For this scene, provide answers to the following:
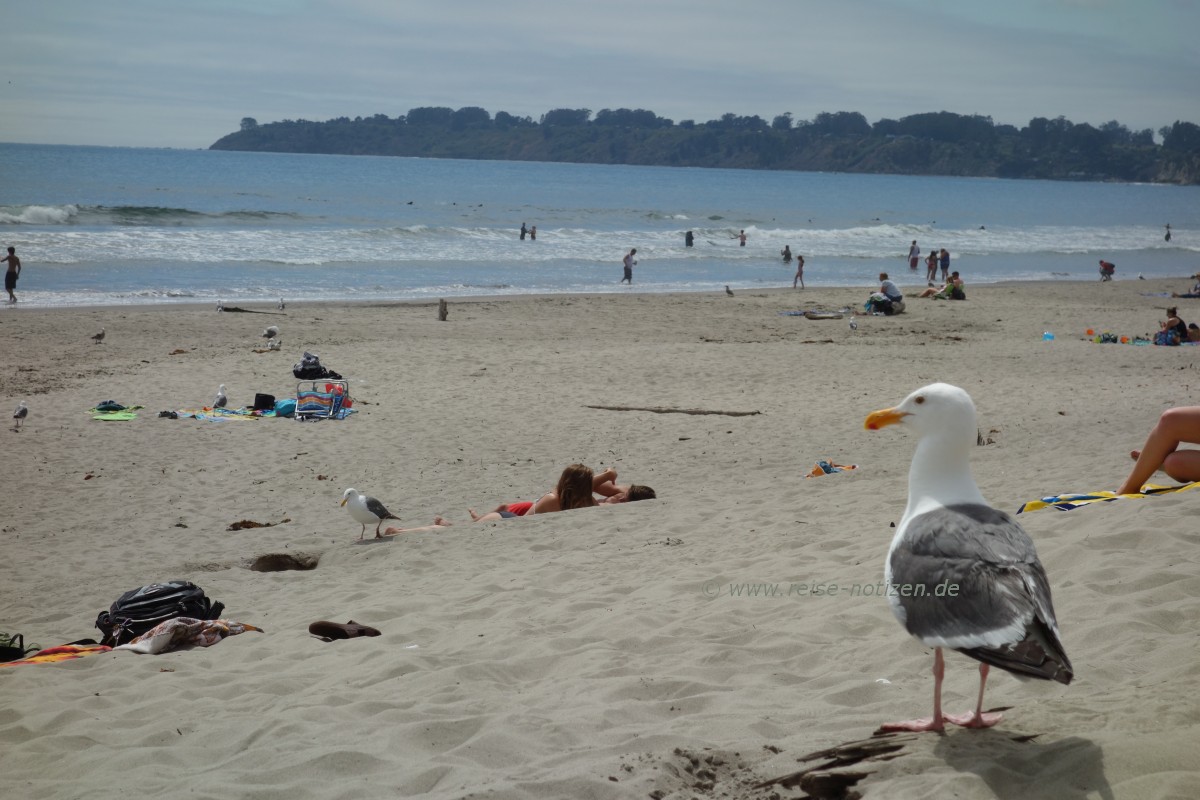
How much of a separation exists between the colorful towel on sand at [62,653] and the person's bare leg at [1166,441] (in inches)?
246

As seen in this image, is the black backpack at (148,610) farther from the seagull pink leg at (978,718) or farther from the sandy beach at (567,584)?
the seagull pink leg at (978,718)

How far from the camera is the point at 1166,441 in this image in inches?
262

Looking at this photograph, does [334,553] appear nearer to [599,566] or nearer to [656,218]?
[599,566]

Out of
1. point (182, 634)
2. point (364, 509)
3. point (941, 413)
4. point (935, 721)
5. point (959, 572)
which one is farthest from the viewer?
point (364, 509)

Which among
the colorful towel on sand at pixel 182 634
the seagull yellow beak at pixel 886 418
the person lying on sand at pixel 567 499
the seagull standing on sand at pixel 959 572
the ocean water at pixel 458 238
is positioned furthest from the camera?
the ocean water at pixel 458 238

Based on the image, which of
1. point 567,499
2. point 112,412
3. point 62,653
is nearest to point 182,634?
point 62,653

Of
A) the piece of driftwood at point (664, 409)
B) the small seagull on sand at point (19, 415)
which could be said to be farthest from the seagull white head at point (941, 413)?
the small seagull on sand at point (19, 415)

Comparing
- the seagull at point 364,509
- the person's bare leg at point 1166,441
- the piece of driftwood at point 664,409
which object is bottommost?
the seagull at point 364,509

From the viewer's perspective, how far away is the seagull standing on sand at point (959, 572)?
3.11 m

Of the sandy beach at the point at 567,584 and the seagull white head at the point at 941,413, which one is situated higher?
the seagull white head at the point at 941,413

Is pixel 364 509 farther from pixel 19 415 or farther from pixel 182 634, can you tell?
pixel 19 415

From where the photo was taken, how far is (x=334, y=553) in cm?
782

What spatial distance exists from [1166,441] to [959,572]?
13.4 feet

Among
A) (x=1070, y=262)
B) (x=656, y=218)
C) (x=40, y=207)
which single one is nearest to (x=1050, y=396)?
(x=1070, y=262)
